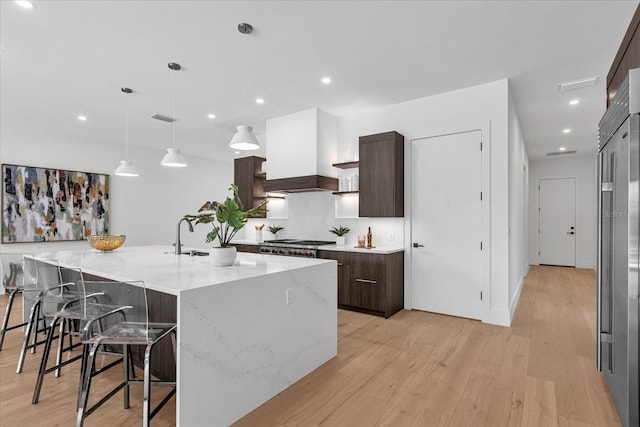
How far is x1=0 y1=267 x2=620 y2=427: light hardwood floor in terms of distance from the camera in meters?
1.99

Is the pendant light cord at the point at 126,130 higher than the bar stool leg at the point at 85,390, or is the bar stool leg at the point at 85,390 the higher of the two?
the pendant light cord at the point at 126,130

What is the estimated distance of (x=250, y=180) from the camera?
567cm

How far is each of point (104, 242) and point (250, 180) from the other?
2689 mm

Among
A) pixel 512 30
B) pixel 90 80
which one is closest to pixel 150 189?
pixel 90 80

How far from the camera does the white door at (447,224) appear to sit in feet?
12.8

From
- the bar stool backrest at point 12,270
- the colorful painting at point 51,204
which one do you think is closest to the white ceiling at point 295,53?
the colorful painting at point 51,204

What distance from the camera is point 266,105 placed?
4.55 m

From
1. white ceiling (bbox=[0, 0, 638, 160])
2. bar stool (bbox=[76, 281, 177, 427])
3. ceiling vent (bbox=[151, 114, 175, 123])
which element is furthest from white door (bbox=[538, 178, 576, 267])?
bar stool (bbox=[76, 281, 177, 427])

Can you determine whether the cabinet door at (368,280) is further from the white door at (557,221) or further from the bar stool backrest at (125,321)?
the white door at (557,221)

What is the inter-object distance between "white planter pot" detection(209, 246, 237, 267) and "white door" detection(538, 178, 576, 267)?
28.0 ft

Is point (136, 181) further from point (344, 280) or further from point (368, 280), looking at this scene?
point (368, 280)

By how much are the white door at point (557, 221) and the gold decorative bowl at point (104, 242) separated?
914cm

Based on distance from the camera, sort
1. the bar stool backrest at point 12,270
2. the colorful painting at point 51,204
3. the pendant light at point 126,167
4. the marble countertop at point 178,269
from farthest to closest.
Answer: the colorful painting at point 51,204 → the pendant light at point 126,167 → the bar stool backrest at point 12,270 → the marble countertop at point 178,269

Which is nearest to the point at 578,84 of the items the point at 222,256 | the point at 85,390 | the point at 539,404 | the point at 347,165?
the point at 347,165
